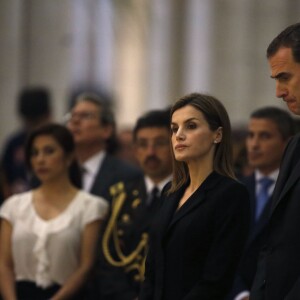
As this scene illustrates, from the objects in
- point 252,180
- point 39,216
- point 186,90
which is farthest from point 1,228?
point 186,90

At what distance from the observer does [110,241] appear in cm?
584

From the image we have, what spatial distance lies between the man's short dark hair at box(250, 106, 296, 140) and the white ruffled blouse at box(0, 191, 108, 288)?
3.61 ft

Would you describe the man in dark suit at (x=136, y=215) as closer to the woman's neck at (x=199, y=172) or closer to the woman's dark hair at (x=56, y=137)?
the woman's dark hair at (x=56, y=137)

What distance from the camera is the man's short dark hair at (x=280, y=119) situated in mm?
5922

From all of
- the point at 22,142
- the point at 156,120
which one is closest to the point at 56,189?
the point at 156,120

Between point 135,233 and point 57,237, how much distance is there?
454 millimetres

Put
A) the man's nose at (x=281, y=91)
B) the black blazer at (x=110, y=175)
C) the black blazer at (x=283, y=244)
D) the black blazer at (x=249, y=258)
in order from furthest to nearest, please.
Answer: the black blazer at (x=110, y=175) < the black blazer at (x=249, y=258) < the man's nose at (x=281, y=91) < the black blazer at (x=283, y=244)

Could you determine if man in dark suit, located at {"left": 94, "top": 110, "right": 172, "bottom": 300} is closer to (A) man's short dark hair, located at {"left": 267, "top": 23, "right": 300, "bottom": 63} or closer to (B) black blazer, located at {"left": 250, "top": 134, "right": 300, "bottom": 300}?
(B) black blazer, located at {"left": 250, "top": 134, "right": 300, "bottom": 300}

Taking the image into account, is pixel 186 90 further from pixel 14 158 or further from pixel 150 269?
pixel 150 269

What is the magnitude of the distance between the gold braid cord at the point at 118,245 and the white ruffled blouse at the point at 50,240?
0.08 metres

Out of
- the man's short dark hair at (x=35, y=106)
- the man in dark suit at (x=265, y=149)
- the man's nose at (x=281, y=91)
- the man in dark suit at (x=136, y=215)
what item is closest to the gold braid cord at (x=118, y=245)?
A: the man in dark suit at (x=136, y=215)

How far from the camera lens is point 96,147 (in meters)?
6.71

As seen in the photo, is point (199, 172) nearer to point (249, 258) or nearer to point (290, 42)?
point (290, 42)

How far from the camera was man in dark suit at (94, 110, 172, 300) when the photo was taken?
5.67 m
